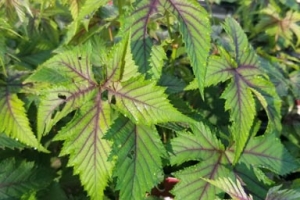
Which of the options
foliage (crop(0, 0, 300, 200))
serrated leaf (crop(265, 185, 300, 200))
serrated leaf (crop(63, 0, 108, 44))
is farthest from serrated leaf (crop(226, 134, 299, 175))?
serrated leaf (crop(63, 0, 108, 44))

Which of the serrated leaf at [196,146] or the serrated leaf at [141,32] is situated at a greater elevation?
the serrated leaf at [141,32]

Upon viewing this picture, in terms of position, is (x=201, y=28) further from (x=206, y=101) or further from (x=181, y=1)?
(x=206, y=101)

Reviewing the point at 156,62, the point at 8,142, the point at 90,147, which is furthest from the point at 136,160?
the point at 8,142

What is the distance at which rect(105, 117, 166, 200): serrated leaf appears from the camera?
911 mm

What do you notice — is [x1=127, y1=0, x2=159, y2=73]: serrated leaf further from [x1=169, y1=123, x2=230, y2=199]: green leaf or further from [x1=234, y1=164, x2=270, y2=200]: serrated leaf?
[x1=234, y1=164, x2=270, y2=200]: serrated leaf

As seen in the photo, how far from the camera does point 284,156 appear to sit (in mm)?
1071

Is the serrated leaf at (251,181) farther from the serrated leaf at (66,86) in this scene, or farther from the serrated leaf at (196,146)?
the serrated leaf at (66,86)

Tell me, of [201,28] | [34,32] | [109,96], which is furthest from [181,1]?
[34,32]

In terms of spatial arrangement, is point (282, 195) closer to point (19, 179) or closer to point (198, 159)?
point (198, 159)

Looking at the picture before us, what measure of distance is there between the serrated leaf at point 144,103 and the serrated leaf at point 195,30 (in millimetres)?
64

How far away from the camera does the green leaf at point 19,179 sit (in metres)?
1.09

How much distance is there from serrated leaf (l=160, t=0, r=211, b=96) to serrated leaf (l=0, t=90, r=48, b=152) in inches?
13.5

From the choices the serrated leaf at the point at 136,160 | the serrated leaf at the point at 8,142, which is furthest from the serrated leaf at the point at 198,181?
the serrated leaf at the point at 8,142

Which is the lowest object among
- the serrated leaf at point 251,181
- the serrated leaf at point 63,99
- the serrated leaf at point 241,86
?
the serrated leaf at point 251,181
